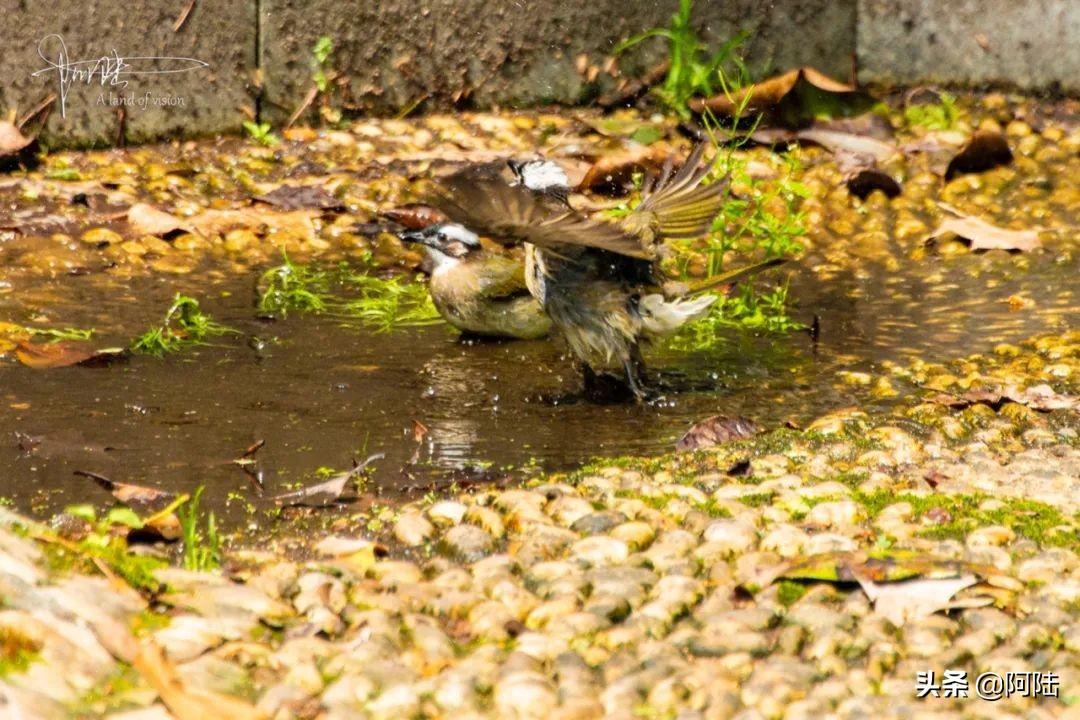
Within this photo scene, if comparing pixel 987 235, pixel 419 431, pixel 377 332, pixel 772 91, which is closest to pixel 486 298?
pixel 377 332

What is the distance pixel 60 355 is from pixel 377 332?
4.22 feet

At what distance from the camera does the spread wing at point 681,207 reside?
5.88m

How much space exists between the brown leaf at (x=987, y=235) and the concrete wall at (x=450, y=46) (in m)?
1.79

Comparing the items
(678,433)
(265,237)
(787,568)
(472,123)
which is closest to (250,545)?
(787,568)

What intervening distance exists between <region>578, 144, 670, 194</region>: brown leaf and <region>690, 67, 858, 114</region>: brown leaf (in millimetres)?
481

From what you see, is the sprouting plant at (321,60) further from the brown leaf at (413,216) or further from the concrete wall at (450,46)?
the brown leaf at (413,216)

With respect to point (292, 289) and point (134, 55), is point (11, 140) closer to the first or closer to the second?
point (134, 55)

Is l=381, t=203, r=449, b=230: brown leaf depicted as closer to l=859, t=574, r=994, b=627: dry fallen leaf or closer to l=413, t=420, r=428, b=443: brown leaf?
l=413, t=420, r=428, b=443: brown leaf

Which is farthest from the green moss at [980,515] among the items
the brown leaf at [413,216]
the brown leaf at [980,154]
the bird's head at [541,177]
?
the brown leaf at [980,154]

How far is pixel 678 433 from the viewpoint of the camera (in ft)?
16.6

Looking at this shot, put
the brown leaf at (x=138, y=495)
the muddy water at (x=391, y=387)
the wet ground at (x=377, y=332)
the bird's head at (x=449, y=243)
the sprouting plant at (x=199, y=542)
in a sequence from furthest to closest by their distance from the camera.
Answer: the bird's head at (x=449, y=243) → the wet ground at (x=377, y=332) → the muddy water at (x=391, y=387) → the brown leaf at (x=138, y=495) → the sprouting plant at (x=199, y=542)

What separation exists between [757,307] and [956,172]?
7.82 feet

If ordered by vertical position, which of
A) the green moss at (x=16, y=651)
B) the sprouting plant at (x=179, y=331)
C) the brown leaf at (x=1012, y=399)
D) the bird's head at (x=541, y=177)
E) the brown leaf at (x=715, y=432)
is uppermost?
the bird's head at (x=541, y=177)

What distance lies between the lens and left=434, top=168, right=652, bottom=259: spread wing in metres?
4.99
